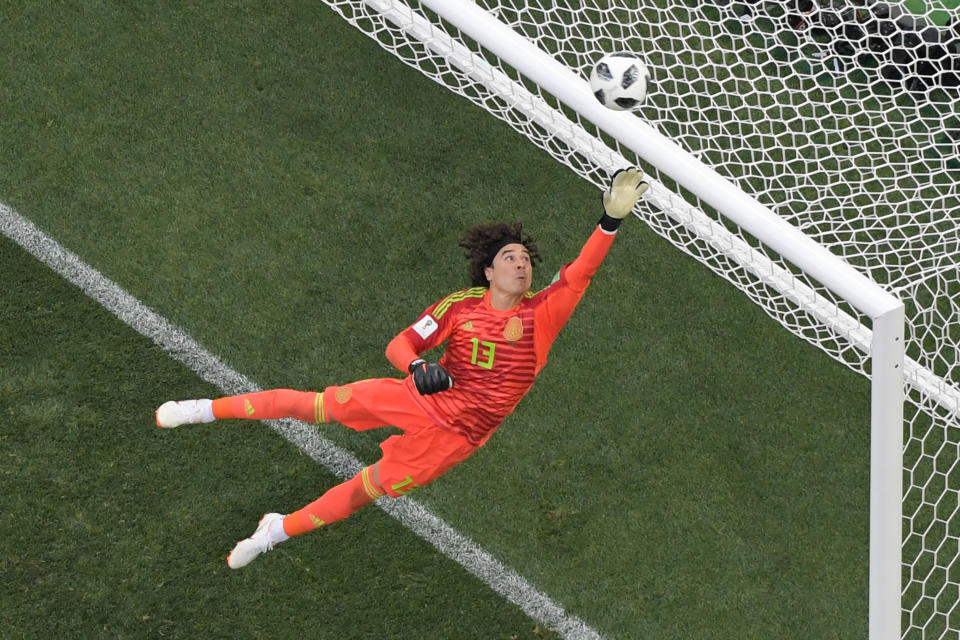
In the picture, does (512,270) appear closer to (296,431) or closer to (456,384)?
(456,384)

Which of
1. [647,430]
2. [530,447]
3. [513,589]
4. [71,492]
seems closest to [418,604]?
[513,589]

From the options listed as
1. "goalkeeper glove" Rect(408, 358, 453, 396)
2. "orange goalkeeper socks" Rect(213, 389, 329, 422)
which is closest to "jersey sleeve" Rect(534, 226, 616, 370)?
"goalkeeper glove" Rect(408, 358, 453, 396)

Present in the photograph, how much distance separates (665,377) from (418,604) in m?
1.61

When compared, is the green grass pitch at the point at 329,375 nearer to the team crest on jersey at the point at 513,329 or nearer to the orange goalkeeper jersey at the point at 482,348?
the orange goalkeeper jersey at the point at 482,348

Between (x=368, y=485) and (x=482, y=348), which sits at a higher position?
Answer: (x=482, y=348)

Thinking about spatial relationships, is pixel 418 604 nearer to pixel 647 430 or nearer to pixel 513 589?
pixel 513 589

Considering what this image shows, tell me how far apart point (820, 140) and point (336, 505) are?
9.28 feet

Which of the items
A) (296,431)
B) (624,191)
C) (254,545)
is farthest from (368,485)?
(624,191)

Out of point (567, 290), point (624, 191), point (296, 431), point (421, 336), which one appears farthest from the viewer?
point (296, 431)

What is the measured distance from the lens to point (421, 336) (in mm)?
4062

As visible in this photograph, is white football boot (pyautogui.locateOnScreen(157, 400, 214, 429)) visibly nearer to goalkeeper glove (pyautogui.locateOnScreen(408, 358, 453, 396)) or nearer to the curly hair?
goalkeeper glove (pyautogui.locateOnScreen(408, 358, 453, 396))

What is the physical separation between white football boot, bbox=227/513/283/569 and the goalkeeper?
0.68 feet

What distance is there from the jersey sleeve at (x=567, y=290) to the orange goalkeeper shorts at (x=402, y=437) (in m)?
0.51

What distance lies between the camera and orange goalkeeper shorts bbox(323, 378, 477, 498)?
413 centimetres
